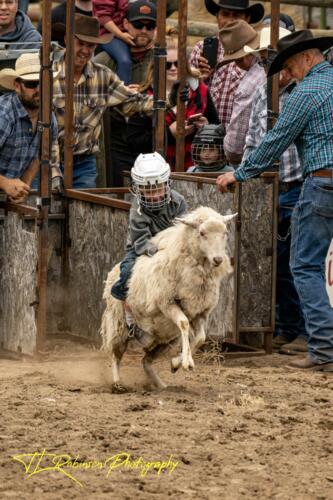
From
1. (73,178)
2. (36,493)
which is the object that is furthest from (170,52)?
(36,493)

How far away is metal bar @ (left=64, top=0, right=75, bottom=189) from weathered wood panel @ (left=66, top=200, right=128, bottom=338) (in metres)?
0.26

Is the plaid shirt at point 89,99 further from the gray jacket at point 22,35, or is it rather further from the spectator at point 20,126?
the spectator at point 20,126

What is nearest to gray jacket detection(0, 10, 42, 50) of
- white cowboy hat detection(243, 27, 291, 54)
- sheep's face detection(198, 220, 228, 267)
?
white cowboy hat detection(243, 27, 291, 54)

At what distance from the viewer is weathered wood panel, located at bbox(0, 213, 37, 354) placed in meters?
9.77

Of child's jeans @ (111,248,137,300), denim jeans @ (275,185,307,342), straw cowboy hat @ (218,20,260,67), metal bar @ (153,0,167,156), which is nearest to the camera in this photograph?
child's jeans @ (111,248,137,300)

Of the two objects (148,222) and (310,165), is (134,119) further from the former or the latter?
(148,222)

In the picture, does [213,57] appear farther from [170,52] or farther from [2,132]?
[2,132]

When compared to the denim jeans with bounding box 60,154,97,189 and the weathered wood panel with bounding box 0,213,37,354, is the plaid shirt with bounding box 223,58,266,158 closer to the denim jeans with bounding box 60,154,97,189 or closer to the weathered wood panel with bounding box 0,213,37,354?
the denim jeans with bounding box 60,154,97,189

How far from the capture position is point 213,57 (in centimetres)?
1150

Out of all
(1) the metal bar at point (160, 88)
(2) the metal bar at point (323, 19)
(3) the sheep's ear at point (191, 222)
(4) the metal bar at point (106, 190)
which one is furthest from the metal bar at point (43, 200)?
(2) the metal bar at point (323, 19)

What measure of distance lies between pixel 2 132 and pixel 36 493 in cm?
440

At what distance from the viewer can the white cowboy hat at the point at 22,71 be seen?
32.1 feet

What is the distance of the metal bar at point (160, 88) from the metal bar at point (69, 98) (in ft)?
2.19

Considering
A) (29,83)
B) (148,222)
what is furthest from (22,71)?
(148,222)
